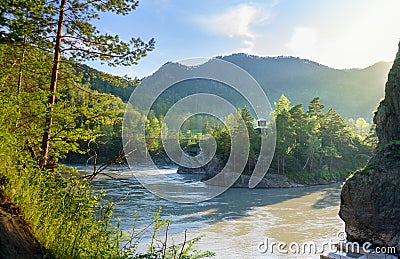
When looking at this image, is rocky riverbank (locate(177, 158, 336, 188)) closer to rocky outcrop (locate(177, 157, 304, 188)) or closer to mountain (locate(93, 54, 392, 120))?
rocky outcrop (locate(177, 157, 304, 188))

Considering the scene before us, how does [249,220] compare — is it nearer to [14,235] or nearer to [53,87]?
[53,87]

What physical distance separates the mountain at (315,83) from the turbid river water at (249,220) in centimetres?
8698

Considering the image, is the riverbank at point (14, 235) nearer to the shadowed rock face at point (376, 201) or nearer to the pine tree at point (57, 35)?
the pine tree at point (57, 35)

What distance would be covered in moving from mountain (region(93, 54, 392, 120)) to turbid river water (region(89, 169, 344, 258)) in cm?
8698

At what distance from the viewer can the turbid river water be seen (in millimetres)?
11727

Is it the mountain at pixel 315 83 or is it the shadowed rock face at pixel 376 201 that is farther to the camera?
the mountain at pixel 315 83

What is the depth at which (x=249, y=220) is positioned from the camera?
16.1 m

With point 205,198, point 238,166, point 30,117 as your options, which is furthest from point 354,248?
point 238,166

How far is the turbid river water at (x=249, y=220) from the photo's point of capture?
1173cm

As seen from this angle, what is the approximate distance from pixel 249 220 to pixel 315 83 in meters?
147

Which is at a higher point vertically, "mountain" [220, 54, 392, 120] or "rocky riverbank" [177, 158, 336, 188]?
"mountain" [220, 54, 392, 120]

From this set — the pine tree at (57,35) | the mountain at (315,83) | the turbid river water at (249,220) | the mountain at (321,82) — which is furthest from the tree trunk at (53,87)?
the mountain at (321,82)

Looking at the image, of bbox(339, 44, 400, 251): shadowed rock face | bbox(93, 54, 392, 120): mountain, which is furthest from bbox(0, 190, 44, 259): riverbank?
bbox(93, 54, 392, 120): mountain

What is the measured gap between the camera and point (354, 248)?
10508 millimetres
